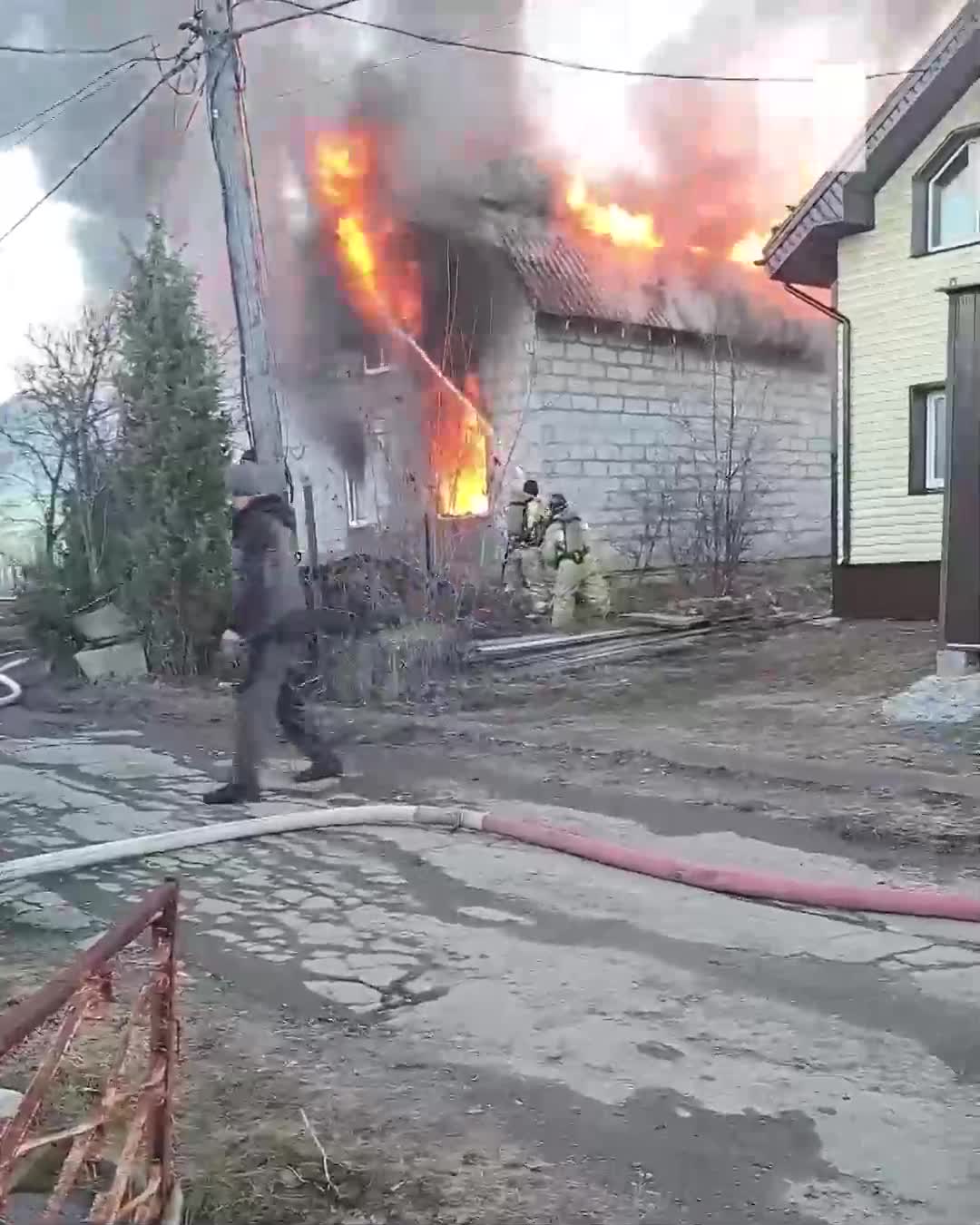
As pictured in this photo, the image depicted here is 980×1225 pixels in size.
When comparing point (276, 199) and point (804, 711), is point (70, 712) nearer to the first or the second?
point (276, 199)

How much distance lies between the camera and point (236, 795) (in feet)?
14.8

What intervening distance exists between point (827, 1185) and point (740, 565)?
250 inches

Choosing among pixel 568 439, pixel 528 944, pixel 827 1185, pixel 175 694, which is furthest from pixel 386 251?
pixel 827 1185

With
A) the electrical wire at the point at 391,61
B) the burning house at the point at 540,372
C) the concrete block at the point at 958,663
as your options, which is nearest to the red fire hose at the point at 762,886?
the concrete block at the point at 958,663

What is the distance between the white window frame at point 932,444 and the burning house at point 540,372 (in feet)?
2.55

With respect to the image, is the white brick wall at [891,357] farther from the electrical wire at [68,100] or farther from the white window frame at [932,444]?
the electrical wire at [68,100]

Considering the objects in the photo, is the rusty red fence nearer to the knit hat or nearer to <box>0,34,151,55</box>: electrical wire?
the knit hat

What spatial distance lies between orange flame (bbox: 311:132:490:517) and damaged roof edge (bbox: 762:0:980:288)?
2762 millimetres

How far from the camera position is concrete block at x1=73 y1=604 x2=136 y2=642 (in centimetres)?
712

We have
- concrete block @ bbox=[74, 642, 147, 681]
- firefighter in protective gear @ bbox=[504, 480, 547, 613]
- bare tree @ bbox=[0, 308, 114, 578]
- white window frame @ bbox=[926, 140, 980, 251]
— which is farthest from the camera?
white window frame @ bbox=[926, 140, 980, 251]

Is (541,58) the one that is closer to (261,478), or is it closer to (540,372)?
(540,372)

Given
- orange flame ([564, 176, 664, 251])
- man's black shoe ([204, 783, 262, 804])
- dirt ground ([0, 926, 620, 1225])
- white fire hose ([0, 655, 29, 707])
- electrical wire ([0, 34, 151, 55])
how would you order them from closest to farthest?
1. dirt ground ([0, 926, 620, 1225])
2. man's black shoe ([204, 783, 262, 804])
3. electrical wire ([0, 34, 151, 55])
4. white fire hose ([0, 655, 29, 707])
5. orange flame ([564, 176, 664, 251])

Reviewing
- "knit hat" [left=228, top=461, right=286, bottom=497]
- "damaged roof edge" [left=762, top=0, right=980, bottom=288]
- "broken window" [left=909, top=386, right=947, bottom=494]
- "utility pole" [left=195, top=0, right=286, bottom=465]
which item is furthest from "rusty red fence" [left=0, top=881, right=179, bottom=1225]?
"broken window" [left=909, top=386, right=947, bottom=494]

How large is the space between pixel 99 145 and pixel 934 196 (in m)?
5.95
